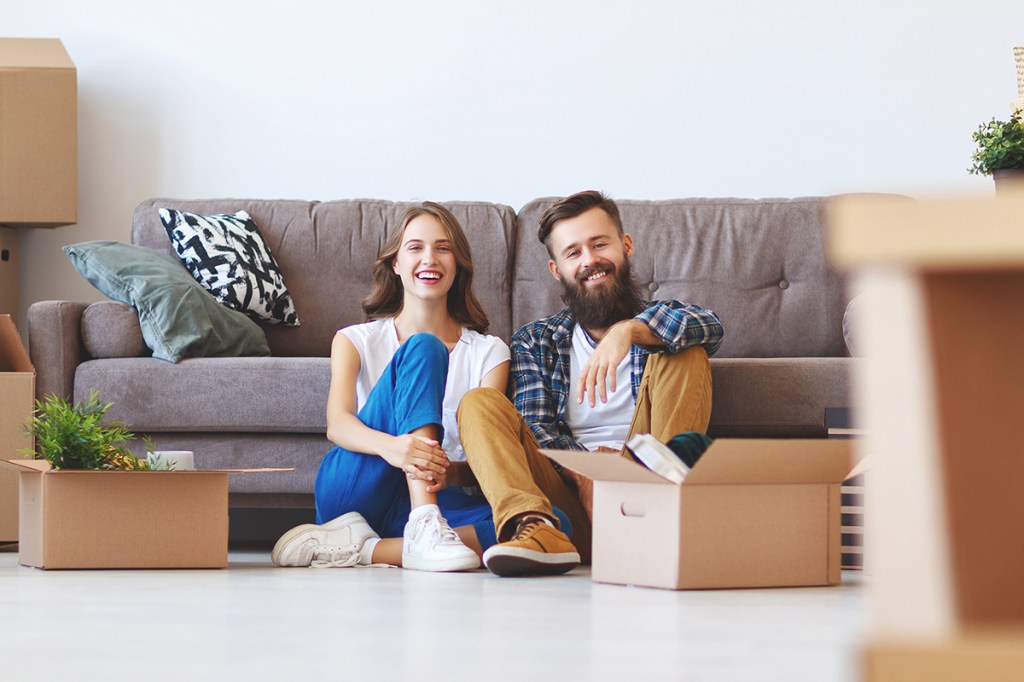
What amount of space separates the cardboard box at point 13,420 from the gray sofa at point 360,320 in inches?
4.6

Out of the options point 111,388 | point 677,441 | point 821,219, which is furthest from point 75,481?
point 821,219

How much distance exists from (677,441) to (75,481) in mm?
1087

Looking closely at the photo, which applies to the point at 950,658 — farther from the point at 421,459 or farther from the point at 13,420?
the point at 13,420

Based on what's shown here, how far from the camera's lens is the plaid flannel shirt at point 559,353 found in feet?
7.76

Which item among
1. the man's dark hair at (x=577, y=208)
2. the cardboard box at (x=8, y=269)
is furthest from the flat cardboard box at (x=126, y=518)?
the cardboard box at (x=8, y=269)

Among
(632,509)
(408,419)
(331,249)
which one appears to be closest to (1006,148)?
(632,509)

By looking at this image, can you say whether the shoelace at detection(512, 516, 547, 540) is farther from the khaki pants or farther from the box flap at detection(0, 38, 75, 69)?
the box flap at detection(0, 38, 75, 69)

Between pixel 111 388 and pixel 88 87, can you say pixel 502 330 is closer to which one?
pixel 111 388

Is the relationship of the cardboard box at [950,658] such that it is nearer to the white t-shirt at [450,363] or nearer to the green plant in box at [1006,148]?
the white t-shirt at [450,363]

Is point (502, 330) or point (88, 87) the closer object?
point (502, 330)

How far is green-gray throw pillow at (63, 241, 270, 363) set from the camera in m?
2.88

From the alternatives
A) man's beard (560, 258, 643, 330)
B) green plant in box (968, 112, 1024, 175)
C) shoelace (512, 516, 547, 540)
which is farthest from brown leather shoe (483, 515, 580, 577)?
green plant in box (968, 112, 1024, 175)

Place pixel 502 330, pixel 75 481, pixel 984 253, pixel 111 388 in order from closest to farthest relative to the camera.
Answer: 1. pixel 984 253
2. pixel 75 481
3. pixel 111 388
4. pixel 502 330

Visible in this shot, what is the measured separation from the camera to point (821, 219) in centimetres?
335
